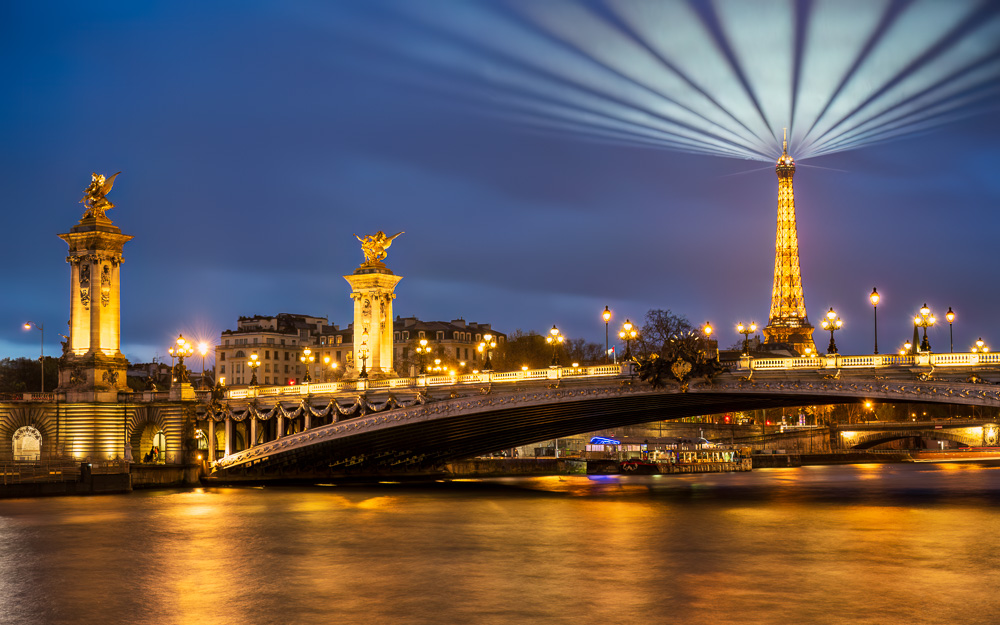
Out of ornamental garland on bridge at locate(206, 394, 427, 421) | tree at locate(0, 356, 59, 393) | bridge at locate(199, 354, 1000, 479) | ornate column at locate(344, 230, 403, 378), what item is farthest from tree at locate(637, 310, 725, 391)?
tree at locate(0, 356, 59, 393)

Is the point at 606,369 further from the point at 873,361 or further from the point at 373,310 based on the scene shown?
the point at 373,310

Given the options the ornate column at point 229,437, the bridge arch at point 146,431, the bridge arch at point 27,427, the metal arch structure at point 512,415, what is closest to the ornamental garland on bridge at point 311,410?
the ornate column at point 229,437

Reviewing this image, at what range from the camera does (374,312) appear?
8381 cm

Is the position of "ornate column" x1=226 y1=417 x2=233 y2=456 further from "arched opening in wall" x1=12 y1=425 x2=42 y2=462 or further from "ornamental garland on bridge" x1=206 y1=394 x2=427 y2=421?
"arched opening in wall" x1=12 y1=425 x2=42 y2=462

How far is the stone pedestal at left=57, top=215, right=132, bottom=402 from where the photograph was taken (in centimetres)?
7762

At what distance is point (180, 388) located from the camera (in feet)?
260

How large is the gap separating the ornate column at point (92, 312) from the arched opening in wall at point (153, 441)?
297 centimetres

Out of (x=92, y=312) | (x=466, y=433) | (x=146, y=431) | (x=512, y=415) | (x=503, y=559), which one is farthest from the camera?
(x=146, y=431)

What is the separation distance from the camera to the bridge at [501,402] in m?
50.4

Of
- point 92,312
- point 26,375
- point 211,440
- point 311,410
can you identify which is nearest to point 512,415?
point 311,410

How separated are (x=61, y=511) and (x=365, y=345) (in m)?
33.9

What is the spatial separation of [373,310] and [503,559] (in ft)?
166

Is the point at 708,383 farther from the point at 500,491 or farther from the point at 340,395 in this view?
the point at 340,395

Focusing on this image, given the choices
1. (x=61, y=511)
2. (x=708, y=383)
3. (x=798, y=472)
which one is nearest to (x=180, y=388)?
(x=61, y=511)
